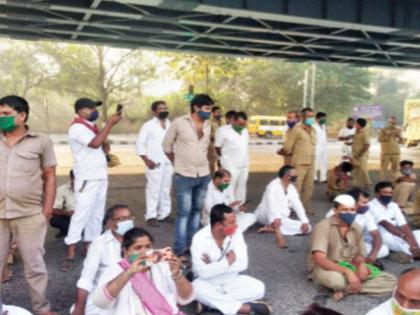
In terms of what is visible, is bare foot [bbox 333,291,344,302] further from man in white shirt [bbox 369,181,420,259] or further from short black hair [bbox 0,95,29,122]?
short black hair [bbox 0,95,29,122]

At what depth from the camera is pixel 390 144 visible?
37.6ft

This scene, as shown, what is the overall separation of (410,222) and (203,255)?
16.3ft

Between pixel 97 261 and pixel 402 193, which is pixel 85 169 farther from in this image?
pixel 402 193

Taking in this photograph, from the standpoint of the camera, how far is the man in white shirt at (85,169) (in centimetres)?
496

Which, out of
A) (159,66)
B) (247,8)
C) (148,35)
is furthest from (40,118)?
(247,8)

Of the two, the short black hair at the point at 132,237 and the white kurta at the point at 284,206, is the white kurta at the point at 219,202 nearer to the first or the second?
the white kurta at the point at 284,206

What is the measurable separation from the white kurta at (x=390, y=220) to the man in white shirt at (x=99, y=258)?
11.3 ft

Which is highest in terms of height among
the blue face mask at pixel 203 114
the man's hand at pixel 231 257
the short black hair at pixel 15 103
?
the short black hair at pixel 15 103

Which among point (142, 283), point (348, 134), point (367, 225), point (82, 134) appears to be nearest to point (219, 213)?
point (142, 283)

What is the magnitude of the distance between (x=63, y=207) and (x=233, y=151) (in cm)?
282

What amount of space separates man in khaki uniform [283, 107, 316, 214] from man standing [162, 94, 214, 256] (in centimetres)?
281

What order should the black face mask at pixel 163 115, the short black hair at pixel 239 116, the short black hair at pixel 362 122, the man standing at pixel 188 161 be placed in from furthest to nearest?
the short black hair at pixel 362 122
the short black hair at pixel 239 116
the black face mask at pixel 163 115
the man standing at pixel 188 161

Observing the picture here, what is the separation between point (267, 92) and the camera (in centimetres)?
4503

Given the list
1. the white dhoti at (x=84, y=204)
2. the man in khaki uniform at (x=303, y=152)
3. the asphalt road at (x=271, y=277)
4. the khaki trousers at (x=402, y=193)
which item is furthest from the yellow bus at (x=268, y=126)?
the white dhoti at (x=84, y=204)
